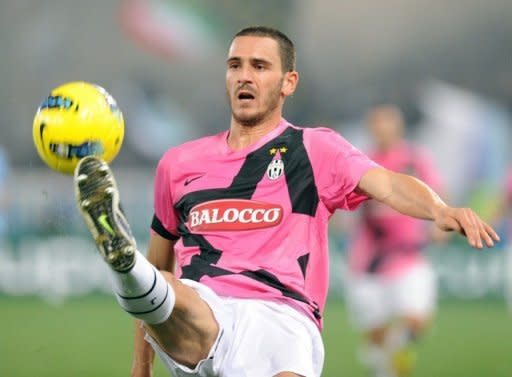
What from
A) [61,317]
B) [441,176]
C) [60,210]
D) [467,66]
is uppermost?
[60,210]

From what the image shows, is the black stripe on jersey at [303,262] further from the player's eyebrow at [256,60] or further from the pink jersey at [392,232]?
the pink jersey at [392,232]

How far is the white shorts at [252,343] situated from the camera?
4.77m

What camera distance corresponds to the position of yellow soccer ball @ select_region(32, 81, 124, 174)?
4.74m

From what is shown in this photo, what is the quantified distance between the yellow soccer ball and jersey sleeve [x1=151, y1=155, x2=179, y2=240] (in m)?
0.52

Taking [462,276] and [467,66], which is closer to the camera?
[462,276]

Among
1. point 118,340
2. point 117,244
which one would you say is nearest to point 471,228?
point 117,244

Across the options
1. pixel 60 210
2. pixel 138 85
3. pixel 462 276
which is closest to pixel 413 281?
pixel 462 276

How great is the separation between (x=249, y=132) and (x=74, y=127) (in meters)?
0.92

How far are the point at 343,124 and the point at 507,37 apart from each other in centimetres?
261

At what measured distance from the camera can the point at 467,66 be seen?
51.0ft

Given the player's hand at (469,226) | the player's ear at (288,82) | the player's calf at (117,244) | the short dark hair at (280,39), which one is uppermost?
the short dark hair at (280,39)

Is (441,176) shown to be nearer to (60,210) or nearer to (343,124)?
(343,124)

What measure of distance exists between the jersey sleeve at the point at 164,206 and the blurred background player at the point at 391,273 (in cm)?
467

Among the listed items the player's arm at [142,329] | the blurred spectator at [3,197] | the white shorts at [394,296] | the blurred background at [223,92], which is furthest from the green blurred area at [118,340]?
the player's arm at [142,329]
